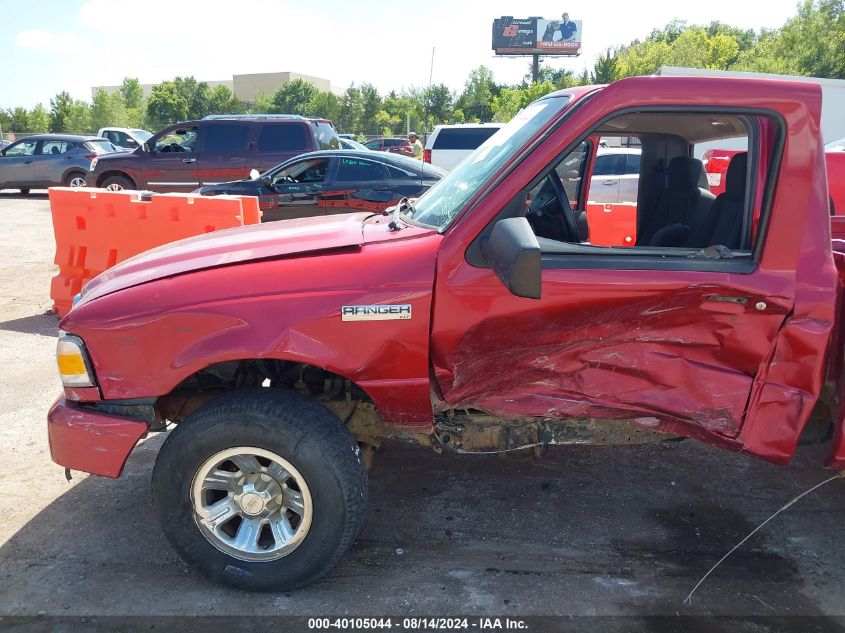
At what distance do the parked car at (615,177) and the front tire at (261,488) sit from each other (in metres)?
7.28

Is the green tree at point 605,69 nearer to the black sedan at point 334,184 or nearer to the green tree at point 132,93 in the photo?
the black sedan at point 334,184

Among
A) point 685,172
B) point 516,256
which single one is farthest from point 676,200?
point 516,256

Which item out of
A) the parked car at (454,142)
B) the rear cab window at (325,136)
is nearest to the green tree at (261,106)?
the parked car at (454,142)

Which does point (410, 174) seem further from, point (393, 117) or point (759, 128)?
point (393, 117)

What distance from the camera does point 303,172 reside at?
10.3 meters

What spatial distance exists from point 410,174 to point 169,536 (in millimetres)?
7767

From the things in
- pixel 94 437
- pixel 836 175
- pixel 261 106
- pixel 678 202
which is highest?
pixel 261 106

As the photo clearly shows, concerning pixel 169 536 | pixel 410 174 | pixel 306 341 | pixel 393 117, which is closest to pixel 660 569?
pixel 306 341

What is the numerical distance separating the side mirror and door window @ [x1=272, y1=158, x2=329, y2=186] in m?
8.21

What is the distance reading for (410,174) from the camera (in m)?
9.98

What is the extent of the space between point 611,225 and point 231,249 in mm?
3520

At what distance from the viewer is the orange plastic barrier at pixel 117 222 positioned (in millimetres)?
6352

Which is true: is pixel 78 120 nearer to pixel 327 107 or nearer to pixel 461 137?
pixel 327 107

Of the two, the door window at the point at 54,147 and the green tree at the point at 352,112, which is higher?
the green tree at the point at 352,112
